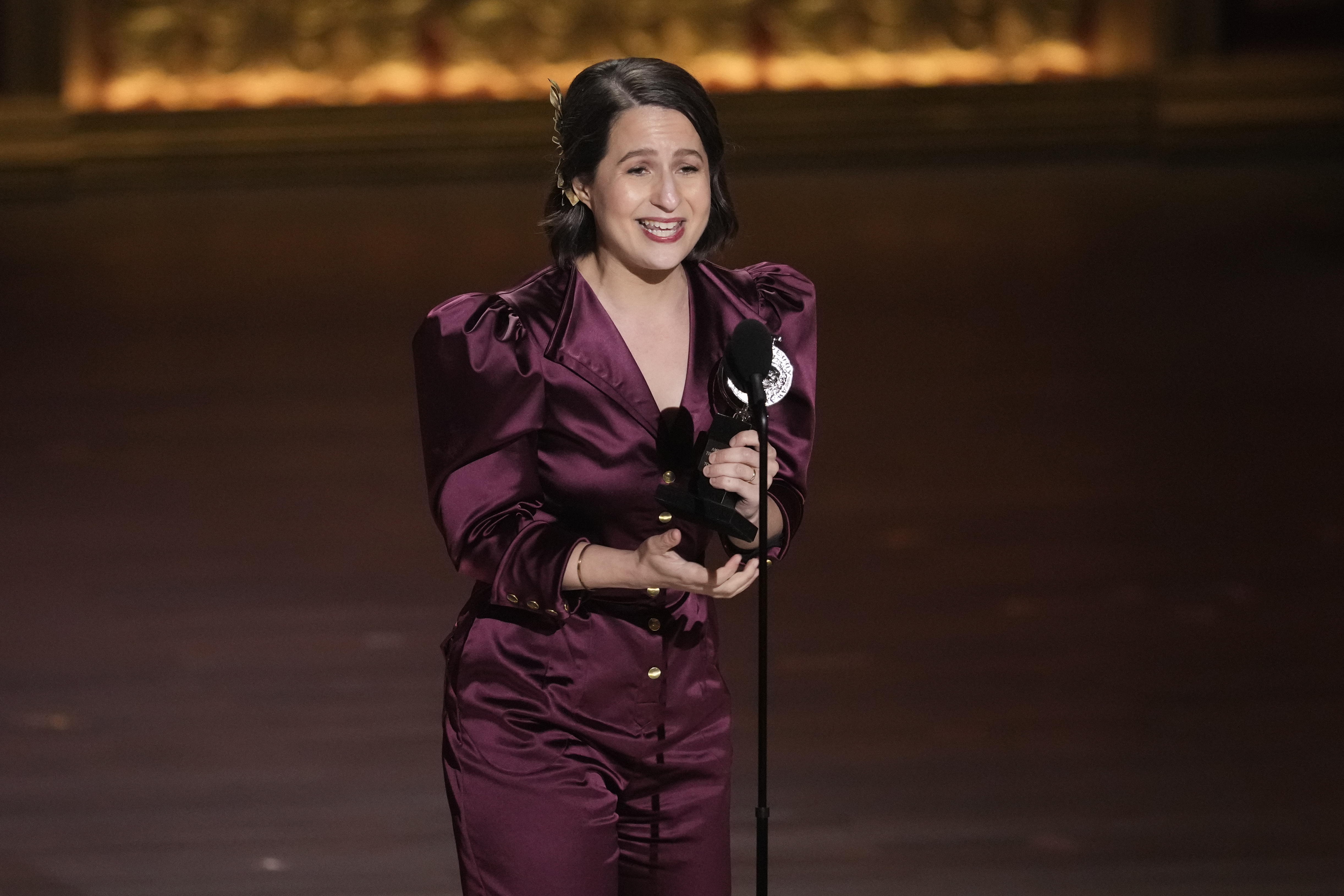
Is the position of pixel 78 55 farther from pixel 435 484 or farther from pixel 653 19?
pixel 435 484

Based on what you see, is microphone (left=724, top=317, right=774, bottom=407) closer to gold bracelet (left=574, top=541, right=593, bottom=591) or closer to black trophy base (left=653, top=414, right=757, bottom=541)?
black trophy base (left=653, top=414, right=757, bottom=541)

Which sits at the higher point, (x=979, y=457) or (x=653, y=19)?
(x=653, y=19)

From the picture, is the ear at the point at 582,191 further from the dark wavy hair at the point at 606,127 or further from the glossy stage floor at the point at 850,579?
the glossy stage floor at the point at 850,579

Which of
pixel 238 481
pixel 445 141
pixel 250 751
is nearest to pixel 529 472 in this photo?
pixel 250 751

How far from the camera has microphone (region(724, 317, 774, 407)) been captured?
1.71 m

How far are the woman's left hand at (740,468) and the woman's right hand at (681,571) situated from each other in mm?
60

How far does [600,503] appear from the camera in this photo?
6.37ft

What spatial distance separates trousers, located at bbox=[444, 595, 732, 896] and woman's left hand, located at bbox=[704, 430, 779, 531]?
26 centimetres

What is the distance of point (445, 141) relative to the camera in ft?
34.6

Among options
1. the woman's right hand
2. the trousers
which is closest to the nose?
the woman's right hand

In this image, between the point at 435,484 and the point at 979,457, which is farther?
the point at 979,457

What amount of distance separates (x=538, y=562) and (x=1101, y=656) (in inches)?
102

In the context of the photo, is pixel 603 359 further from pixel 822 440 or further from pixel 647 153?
pixel 822 440

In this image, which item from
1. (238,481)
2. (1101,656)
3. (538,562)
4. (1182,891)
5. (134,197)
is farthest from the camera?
(134,197)
